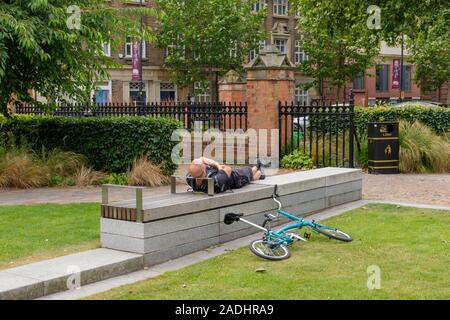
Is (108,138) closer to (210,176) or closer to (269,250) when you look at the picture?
(210,176)

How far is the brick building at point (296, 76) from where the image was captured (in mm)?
42719

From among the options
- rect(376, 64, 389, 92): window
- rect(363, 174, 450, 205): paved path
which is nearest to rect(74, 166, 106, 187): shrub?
rect(363, 174, 450, 205): paved path

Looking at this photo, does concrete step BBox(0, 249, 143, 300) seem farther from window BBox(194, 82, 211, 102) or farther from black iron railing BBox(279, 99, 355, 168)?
window BBox(194, 82, 211, 102)

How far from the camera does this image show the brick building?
4272cm

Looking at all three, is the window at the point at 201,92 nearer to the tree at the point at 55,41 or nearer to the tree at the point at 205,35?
the tree at the point at 205,35

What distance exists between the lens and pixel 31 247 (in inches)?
307

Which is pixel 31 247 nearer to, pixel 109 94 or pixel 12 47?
pixel 12 47

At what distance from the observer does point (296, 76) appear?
5075 centimetres

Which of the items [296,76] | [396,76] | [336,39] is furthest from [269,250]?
[396,76]

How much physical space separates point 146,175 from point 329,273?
7448 mm

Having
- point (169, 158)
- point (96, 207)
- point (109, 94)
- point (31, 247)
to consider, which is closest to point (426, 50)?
point (109, 94)

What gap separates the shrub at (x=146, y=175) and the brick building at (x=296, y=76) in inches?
904

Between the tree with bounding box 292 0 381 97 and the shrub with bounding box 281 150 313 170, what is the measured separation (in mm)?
8993

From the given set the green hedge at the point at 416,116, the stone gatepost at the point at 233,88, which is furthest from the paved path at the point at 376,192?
the stone gatepost at the point at 233,88
